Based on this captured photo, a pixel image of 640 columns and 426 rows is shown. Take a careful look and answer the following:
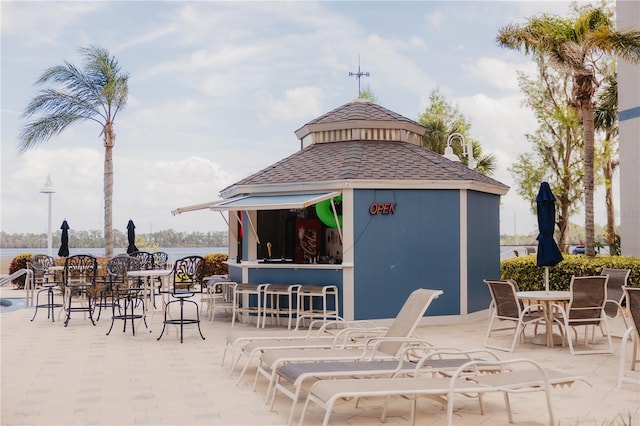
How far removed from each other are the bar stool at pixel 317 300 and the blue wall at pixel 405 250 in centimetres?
51

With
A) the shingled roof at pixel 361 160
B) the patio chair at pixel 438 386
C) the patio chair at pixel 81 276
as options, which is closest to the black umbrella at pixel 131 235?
the patio chair at pixel 81 276

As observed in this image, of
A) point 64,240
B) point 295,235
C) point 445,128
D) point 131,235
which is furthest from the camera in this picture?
point 445,128

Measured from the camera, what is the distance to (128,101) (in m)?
22.8

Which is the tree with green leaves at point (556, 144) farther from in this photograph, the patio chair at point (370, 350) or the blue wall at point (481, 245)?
the patio chair at point (370, 350)

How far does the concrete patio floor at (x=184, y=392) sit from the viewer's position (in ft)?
21.2

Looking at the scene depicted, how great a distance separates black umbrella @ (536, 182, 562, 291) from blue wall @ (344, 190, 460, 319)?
2.75m

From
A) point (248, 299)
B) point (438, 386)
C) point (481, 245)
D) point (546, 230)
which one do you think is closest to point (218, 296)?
point (248, 299)

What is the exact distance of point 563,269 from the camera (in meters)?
16.6

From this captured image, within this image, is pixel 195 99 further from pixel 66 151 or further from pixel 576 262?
pixel 66 151

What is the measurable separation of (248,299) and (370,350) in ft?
22.9

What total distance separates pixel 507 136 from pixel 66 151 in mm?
32506

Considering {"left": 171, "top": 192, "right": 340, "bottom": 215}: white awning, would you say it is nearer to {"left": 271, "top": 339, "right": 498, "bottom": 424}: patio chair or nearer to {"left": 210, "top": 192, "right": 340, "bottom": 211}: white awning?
{"left": 210, "top": 192, "right": 340, "bottom": 211}: white awning

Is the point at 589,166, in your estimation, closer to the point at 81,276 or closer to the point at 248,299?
the point at 248,299

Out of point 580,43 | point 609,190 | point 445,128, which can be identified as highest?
point 445,128
